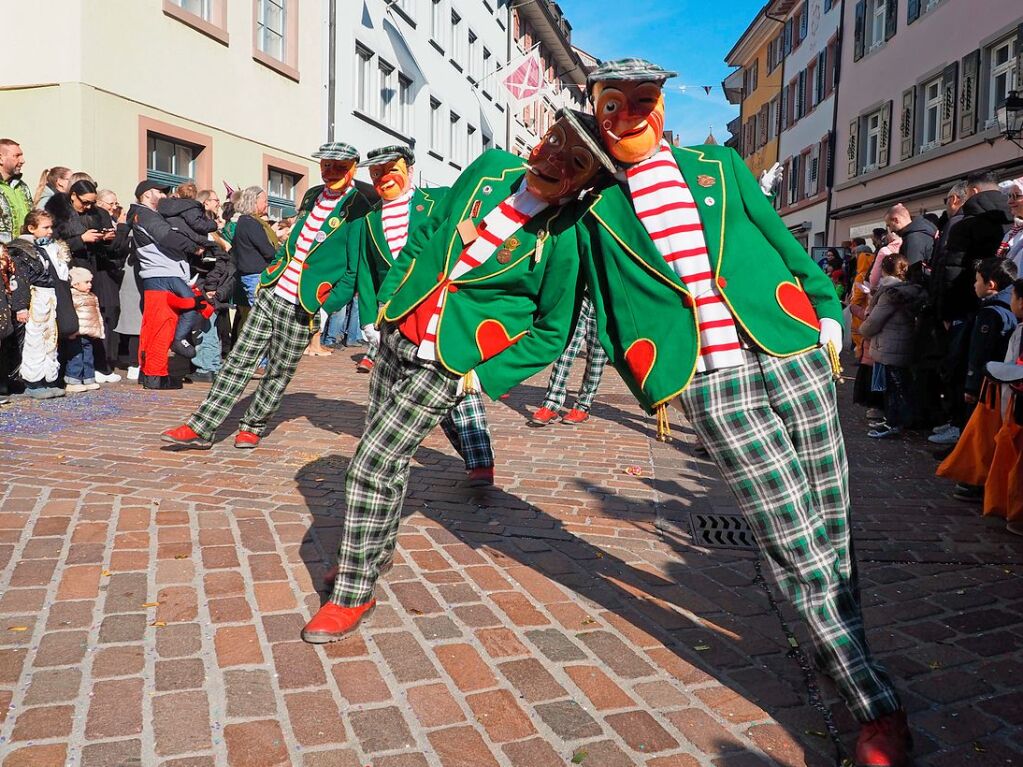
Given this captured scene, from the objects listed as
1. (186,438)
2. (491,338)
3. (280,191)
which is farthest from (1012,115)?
(491,338)

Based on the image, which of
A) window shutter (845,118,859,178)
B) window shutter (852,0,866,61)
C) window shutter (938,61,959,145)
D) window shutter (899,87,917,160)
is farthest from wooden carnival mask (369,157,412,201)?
window shutter (852,0,866,61)

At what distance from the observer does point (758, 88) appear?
4088 centimetres

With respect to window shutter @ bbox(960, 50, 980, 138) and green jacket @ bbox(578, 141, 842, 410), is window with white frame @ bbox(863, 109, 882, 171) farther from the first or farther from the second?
green jacket @ bbox(578, 141, 842, 410)

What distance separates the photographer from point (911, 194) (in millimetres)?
21391

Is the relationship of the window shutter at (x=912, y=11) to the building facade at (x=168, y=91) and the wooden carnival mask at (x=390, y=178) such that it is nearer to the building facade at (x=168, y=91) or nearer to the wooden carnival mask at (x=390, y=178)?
the building facade at (x=168, y=91)

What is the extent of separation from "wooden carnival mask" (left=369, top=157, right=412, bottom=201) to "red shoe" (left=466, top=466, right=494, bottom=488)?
1.68 metres

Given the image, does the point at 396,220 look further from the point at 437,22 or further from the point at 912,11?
the point at 437,22

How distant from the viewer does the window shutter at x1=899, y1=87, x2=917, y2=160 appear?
21736mm

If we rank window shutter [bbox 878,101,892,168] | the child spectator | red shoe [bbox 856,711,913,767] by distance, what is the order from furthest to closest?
window shutter [bbox 878,101,892,168], the child spectator, red shoe [bbox 856,711,913,767]

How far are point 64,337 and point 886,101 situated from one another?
2172 centimetres

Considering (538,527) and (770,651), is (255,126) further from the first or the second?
(770,651)

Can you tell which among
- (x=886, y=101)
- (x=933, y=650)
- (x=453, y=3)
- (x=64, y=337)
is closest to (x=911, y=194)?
(x=886, y=101)

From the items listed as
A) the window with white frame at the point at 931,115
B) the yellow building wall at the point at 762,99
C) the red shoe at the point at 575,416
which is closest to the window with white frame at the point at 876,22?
the window with white frame at the point at 931,115

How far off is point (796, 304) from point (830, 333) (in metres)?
0.13
